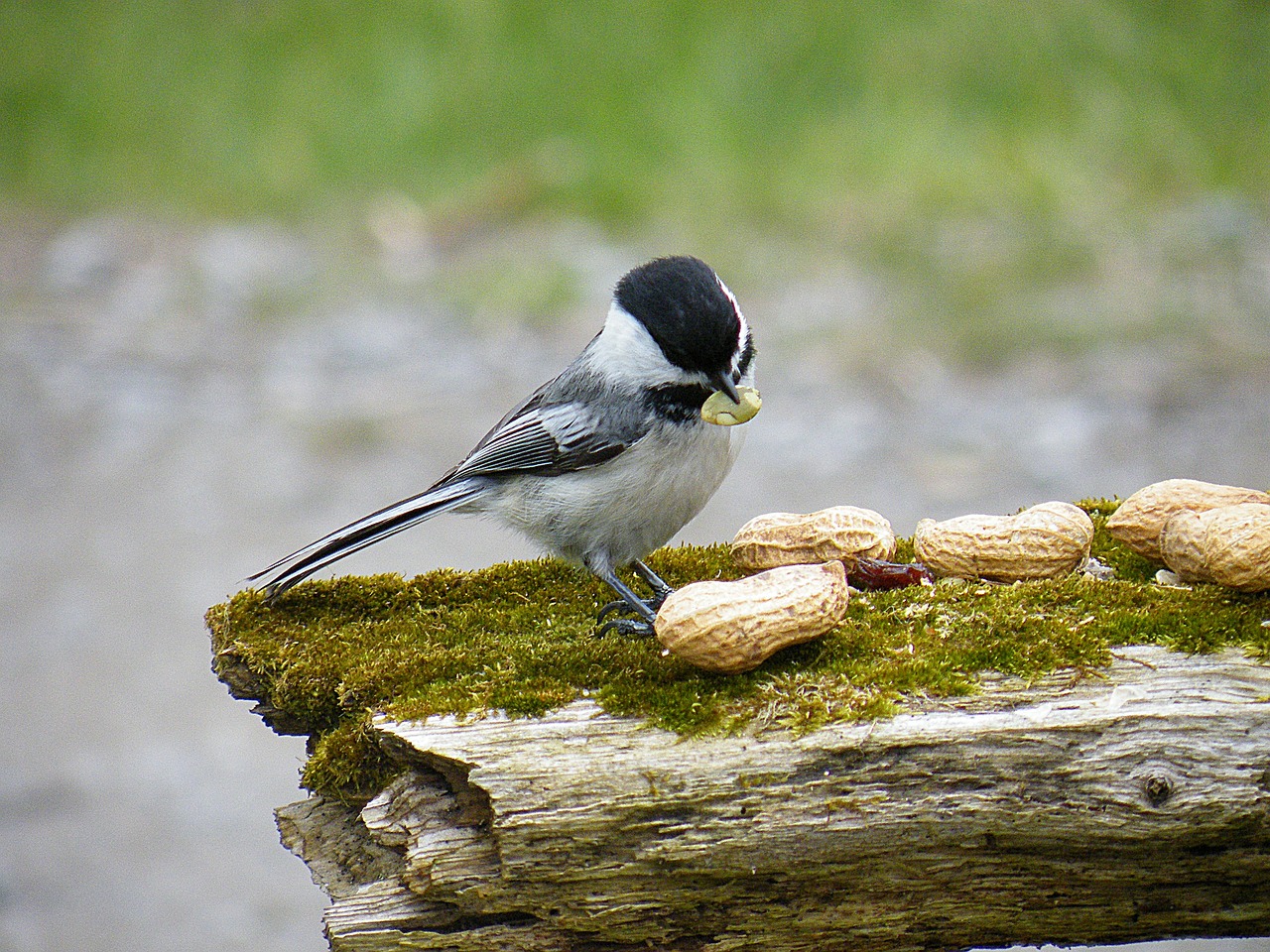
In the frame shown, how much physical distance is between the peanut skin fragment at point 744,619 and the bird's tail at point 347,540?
35.1 inches

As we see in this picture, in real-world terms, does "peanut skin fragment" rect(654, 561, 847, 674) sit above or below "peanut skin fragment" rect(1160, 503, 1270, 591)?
above

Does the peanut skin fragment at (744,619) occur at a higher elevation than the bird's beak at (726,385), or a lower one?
lower

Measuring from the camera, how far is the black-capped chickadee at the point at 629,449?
284 cm

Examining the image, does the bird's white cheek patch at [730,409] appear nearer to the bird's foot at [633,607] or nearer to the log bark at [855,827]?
the bird's foot at [633,607]

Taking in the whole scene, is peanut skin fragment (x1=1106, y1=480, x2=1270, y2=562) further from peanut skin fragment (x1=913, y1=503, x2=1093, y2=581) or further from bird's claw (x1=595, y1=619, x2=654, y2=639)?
bird's claw (x1=595, y1=619, x2=654, y2=639)

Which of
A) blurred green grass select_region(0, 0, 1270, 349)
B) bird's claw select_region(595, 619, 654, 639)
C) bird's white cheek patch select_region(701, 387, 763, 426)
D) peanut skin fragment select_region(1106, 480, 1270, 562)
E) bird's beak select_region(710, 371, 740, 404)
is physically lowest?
peanut skin fragment select_region(1106, 480, 1270, 562)

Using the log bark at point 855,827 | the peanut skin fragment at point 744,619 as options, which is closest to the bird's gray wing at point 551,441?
the peanut skin fragment at point 744,619

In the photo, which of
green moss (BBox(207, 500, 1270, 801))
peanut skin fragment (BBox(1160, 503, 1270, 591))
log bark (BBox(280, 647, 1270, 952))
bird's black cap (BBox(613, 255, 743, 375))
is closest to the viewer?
log bark (BBox(280, 647, 1270, 952))

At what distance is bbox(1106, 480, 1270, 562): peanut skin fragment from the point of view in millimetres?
2791

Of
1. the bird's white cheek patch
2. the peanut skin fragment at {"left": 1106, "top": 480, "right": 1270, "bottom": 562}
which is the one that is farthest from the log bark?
the bird's white cheek patch

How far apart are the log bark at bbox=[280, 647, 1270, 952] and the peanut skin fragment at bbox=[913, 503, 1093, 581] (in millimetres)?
500

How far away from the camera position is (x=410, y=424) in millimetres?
7418

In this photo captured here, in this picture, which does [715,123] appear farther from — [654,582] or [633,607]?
[633,607]

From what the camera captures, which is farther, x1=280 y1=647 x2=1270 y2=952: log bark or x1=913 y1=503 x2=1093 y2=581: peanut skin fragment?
x1=913 y1=503 x2=1093 y2=581: peanut skin fragment
